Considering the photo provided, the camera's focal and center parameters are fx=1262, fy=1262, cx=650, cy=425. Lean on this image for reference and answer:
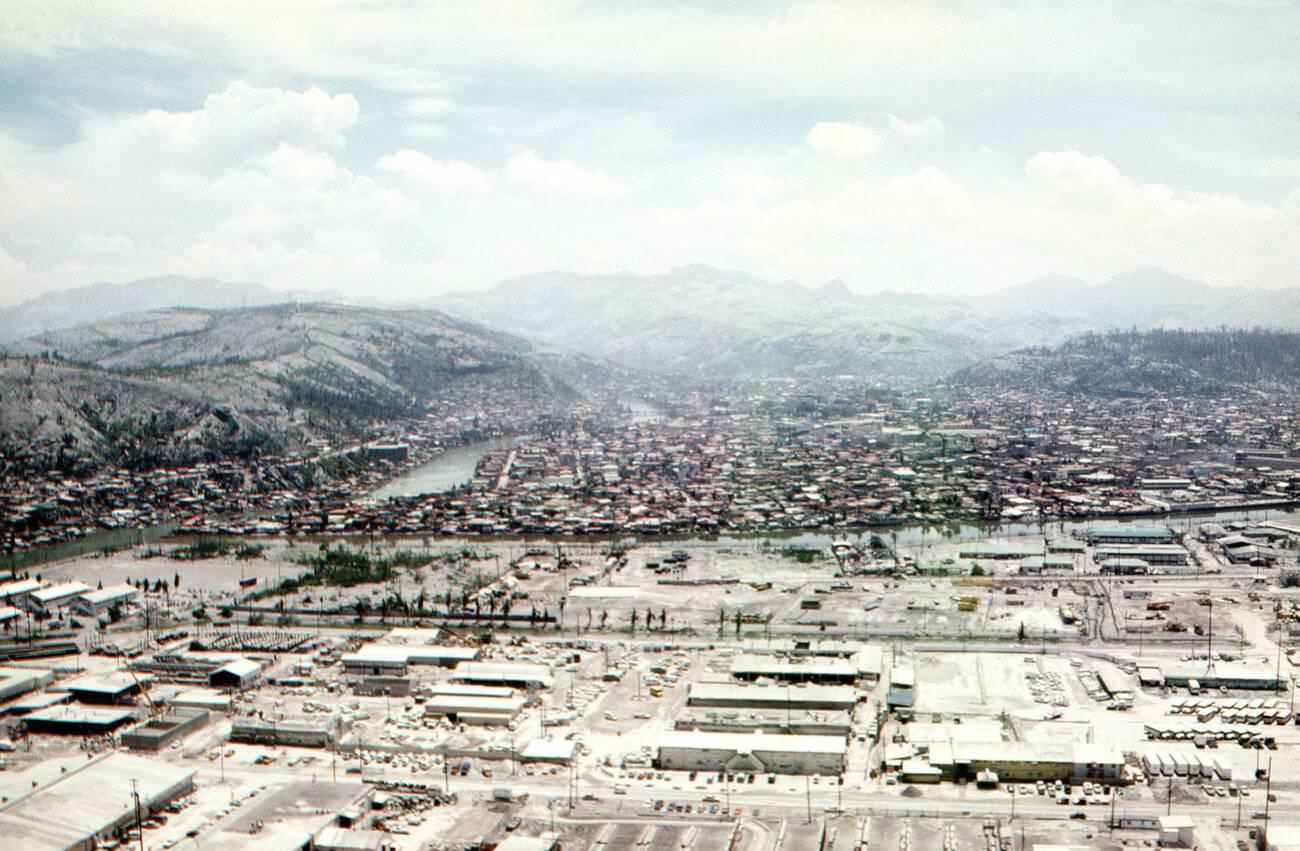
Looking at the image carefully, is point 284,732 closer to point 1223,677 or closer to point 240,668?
point 240,668

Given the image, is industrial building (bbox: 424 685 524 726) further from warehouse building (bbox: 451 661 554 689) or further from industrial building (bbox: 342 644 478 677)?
industrial building (bbox: 342 644 478 677)

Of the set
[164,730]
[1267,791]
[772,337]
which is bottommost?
[164,730]

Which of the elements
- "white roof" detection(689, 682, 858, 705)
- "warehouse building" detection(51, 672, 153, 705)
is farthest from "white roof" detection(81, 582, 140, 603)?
"white roof" detection(689, 682, 858, 705)

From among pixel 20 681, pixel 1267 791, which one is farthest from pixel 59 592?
pixel 1267 791

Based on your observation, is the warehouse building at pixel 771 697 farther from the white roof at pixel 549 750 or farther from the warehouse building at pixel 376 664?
the warehouse building at pixel 376 664

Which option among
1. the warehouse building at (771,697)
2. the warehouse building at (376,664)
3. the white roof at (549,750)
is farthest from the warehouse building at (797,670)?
the warehouse building at (376,664)
